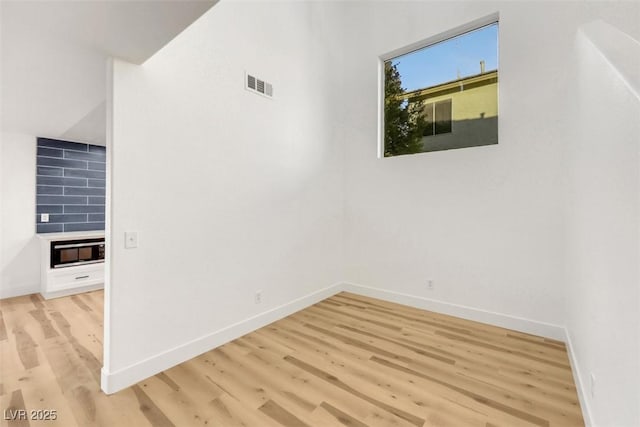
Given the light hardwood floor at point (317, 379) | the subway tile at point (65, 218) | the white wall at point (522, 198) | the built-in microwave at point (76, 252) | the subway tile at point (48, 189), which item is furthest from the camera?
the subway tile at point (65, 218)

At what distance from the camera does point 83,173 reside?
4512mm

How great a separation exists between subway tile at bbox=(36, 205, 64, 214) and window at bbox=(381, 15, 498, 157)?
5015 mm

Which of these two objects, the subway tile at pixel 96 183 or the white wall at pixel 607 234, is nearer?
the white wall at pixel 607 234

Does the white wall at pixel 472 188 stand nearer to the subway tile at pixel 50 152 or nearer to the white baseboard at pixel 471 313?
the white baseboard at pixel 471 313

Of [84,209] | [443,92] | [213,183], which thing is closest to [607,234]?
[213,183]

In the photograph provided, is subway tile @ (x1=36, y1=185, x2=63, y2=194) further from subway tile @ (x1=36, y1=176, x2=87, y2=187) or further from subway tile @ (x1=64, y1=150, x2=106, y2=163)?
subway tile @ (x1=64, y1=150, x2=106, y2=163)

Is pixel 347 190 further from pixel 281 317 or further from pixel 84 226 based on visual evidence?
pixel 84 226

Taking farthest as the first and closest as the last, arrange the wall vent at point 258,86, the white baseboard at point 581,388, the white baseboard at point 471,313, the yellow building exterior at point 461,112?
1. the yellow building exterior at point 461,112
2. the wall vent at point 258,86
3. the white baseboard at point 471,313
4. the white baseboard at point 581,388

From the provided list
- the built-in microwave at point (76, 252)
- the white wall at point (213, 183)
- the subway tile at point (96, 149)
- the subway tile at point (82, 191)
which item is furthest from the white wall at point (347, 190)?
the subway tile at point (82, 191)

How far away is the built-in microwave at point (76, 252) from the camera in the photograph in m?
3.88

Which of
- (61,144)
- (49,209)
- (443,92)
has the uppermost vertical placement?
(443,92)

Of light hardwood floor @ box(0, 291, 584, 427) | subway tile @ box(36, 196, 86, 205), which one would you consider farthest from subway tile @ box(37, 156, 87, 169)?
light hardwood floor @ box(0, 291, 584, 427)

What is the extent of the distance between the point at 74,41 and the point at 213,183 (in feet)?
4.21

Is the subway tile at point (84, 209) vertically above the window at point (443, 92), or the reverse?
the window at point (443, 92)
